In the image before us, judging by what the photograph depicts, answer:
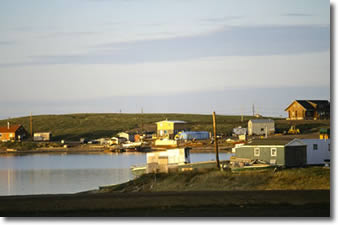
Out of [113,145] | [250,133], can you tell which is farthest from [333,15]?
[113,145]

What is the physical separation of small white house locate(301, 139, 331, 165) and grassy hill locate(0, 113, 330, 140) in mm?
58572

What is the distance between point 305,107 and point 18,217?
9258 centimetres

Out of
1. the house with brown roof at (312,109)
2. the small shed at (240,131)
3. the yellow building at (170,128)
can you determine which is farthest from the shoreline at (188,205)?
the yellow building at (170,128)

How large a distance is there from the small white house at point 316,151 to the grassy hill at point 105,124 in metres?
58.6

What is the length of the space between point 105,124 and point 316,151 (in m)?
130

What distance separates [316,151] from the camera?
40.1 meters

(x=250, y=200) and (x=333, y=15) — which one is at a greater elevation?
(x=333, y=15)

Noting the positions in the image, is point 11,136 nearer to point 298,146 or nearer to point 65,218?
point 298,146

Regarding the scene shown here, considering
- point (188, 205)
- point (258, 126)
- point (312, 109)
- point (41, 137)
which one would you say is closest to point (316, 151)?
point (188, 205)


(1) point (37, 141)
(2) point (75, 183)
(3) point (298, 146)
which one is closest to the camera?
(3) point (298, 146)

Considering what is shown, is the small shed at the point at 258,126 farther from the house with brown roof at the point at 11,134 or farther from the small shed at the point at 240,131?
the house with brown roof at the point at 11,134

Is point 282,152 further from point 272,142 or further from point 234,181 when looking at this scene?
point 234,181

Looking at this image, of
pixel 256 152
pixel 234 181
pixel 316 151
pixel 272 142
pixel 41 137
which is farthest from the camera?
pixel 41 137

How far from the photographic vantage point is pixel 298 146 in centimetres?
4009
